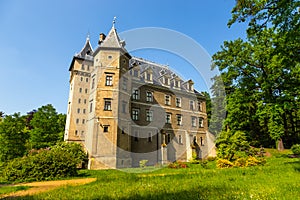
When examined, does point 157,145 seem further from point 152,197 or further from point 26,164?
point 152,197

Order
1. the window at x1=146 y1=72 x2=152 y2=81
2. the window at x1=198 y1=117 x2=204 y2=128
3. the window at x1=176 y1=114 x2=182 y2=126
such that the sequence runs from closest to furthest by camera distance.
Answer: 1. the window at x1=146 y1=72 x2=152 y2=81
2. the window at x1=176 y1=114 x2=182 y2=126
3. the window at x1=198 y1=117 x2=204 y2=128

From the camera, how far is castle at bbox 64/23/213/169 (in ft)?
75.9

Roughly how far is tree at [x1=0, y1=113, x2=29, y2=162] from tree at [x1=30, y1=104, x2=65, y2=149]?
544 centimetres

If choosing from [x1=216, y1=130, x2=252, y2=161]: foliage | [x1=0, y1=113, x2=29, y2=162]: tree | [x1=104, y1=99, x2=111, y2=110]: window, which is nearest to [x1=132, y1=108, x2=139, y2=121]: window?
[x1=104, y1=99, x2=111, y2=110]: window

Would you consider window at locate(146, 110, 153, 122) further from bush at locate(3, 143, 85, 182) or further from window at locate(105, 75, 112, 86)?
bush at locate(3, 143, 85, 182)

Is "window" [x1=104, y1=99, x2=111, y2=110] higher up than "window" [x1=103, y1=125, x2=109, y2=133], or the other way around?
"window" [x1=104, y1=99, x2=111, y2=110]

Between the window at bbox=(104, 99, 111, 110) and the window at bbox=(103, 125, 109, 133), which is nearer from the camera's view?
the window at bbox=(103, 125, 109, 133)

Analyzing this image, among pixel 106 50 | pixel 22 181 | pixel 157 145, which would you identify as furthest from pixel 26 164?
pixel 157 145

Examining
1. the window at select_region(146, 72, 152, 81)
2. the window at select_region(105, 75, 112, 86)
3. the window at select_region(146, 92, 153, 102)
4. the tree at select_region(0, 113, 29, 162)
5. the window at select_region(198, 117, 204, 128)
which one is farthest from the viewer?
the window at select_region(198, 117, 204, 128)

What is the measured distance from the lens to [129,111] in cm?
2653

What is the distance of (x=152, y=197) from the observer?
5035mm

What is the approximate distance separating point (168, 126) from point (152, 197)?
26808 millimetres

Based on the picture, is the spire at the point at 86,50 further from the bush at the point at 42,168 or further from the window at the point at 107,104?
the bush at the point at 42,168

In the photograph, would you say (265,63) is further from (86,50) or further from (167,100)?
(86,50)
